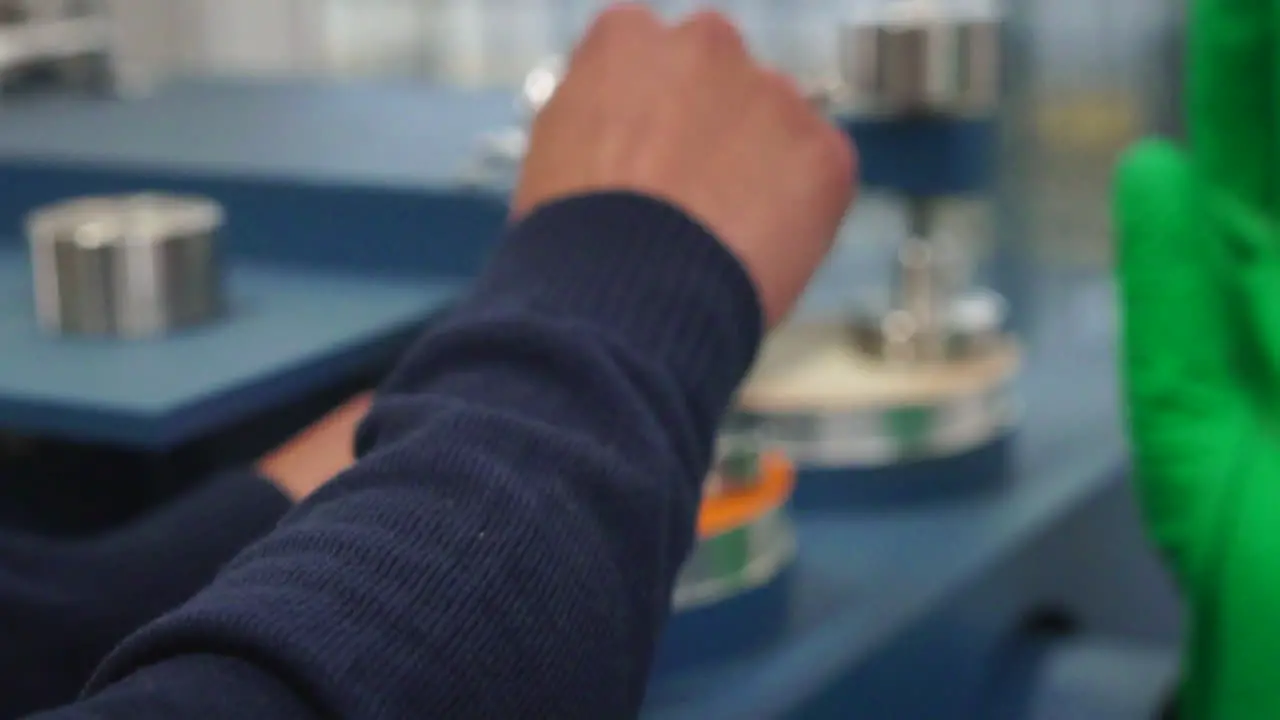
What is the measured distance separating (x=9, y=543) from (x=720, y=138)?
0.19m

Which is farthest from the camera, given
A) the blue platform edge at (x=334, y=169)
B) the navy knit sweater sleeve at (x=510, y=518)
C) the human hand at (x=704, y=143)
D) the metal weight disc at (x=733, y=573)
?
the blue platform edge at (x=334, y=169)

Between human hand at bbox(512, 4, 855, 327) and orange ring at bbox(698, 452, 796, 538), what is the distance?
11 centimetres

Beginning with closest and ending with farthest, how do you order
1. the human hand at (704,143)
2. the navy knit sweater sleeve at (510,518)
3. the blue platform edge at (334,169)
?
the navy knit sweater sleeve at (510,518)
the human hand at (704,143)
the blue platform edge at (334,169)

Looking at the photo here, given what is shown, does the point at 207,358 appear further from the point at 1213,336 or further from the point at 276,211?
the point at 1213,336

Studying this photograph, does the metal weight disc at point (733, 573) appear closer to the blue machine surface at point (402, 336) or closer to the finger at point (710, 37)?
the blue machine surface at point (402, 336)

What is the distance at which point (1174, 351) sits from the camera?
20.5 inches

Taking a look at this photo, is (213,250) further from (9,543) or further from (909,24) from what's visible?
(909,24)

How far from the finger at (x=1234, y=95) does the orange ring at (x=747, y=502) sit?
16 centimetres

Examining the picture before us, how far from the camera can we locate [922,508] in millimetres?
561

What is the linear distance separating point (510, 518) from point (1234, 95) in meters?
0.33

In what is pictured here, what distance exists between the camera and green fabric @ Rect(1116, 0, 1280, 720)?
19.7 inches

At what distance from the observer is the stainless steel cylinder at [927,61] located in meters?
0.55

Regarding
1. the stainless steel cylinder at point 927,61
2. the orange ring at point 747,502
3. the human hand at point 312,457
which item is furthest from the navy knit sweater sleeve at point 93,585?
the stainless steel cylinder at point 927,61

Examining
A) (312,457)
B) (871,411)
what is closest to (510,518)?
(312,457)
